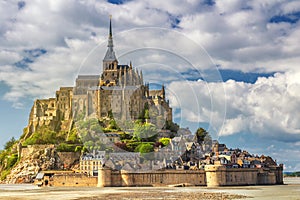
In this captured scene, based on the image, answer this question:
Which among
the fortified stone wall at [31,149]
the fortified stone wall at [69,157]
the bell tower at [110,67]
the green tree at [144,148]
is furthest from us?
the bell tower at [110,67]

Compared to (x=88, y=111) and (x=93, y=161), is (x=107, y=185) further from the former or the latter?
(x=88, y=111)

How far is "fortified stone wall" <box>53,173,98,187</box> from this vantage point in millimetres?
65875

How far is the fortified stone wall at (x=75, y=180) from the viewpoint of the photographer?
65875 millimetres

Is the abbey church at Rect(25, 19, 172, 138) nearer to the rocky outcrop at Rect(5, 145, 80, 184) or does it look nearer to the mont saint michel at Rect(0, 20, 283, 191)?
the mont saint michel at Rect(0, 20, 283, 191)

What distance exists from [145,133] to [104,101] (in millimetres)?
15986

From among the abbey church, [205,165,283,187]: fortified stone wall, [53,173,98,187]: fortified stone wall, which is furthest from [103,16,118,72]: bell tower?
[205,165,283,187]: fortified stone wall

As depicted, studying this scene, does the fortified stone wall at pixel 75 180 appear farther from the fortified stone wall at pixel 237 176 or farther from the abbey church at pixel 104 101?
the abbey church at pixel 104 101

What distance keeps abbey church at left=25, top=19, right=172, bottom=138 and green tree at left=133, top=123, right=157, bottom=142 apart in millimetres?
5198

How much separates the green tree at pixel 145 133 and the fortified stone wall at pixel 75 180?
1795 centimetres

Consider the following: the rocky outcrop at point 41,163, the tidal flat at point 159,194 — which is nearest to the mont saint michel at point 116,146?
the rocky outcrop at point 41,163

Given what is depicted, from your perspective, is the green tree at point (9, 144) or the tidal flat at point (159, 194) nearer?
the tidal flat at point (159, 194)

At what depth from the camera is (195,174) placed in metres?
65.0

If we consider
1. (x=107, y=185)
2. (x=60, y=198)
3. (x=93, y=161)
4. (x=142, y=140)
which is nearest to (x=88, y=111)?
(x=142, y=140)

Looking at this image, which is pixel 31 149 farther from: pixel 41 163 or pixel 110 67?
pixel 110 67
